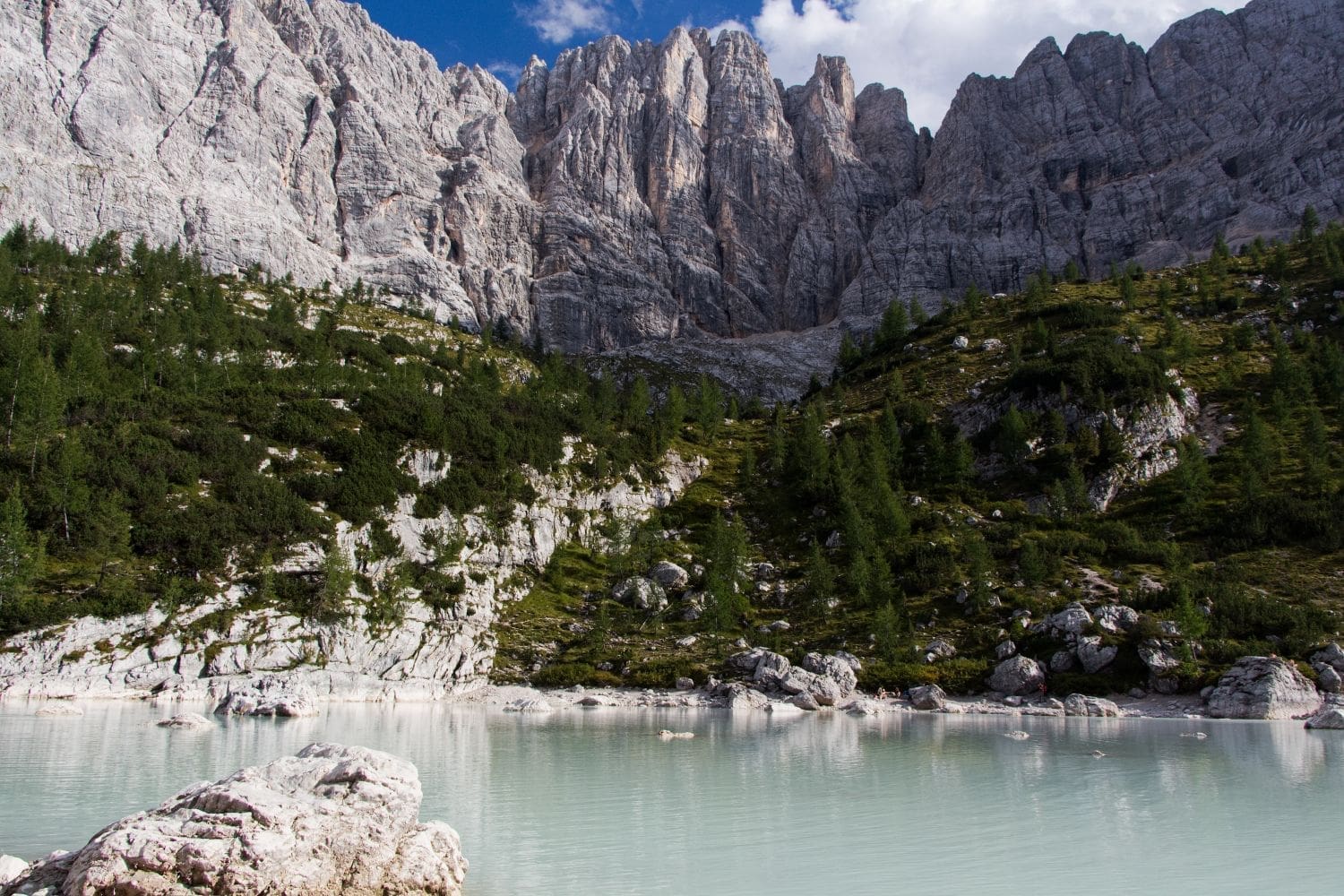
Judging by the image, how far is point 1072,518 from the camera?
8769 centimetres

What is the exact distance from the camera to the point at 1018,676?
58.3 meters

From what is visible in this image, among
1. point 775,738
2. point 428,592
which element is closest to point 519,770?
point 775,738

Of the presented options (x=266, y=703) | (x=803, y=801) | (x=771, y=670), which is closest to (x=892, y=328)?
(x=771, y=670)

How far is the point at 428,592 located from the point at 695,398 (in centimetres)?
8941

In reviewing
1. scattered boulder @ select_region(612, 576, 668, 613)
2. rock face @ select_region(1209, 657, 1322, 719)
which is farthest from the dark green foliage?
rock face @ select_region(1209, 657, 1322, 719)

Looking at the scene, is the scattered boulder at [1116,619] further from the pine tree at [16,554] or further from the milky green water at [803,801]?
the pine tree at [16,554]

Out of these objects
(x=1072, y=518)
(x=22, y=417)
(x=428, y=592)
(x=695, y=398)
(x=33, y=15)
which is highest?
(x=33, y=15)

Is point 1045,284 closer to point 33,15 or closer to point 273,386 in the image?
point 273,386

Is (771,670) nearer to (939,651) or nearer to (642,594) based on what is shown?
(939,651)

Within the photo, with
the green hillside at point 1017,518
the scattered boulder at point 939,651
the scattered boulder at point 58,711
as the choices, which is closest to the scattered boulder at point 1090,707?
the green hillside at point 1017,518

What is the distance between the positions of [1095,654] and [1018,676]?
592cm

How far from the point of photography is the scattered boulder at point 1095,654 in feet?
192

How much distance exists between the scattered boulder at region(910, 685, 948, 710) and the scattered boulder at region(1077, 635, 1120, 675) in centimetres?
1050

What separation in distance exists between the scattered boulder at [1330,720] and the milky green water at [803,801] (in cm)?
624
